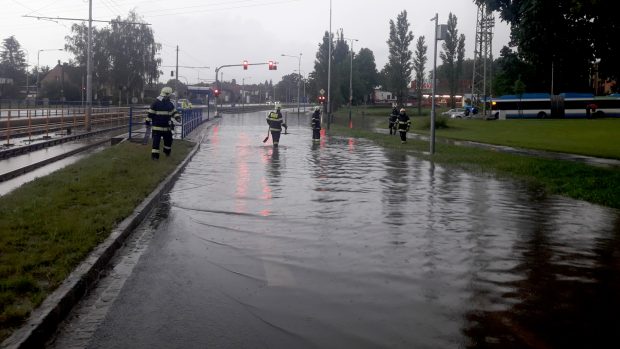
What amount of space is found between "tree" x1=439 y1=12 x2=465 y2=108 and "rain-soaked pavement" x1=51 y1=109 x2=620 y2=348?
257 feet

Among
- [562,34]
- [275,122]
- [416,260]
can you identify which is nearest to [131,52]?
[275,122]

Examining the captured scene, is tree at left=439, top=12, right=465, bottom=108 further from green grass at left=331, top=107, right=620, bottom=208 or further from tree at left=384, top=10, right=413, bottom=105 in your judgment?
green grass at left=331, top=107, right=620, bottom=208

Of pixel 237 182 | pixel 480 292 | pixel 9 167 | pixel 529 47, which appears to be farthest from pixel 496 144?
pixel 480 292

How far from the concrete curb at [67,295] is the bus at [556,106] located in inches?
2439

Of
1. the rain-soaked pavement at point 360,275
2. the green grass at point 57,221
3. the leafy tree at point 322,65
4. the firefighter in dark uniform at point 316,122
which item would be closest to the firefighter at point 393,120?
the firefighter in dark uniform at point 316,122

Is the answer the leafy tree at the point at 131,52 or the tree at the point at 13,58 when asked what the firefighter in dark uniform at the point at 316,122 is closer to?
the leafy tree at the point at 131,52

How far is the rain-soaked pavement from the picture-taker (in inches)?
201

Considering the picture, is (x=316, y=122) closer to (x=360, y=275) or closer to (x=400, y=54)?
(x=360, y=275)

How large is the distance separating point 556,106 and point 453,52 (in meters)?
26.2

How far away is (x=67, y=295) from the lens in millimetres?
5582

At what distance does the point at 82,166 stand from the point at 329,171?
6409 mm

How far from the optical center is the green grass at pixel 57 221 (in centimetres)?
566

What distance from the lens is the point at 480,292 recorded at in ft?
20.6

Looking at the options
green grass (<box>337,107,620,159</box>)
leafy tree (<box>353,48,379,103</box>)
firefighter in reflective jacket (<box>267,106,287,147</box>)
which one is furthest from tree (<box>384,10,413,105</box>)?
firefighter in reflective jacket (<box>267,106,287,147</box>)
